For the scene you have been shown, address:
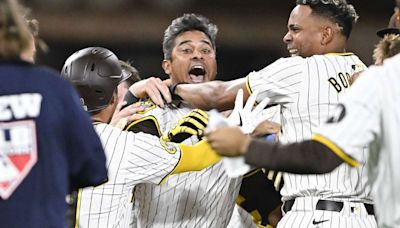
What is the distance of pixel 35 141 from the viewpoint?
271 cm

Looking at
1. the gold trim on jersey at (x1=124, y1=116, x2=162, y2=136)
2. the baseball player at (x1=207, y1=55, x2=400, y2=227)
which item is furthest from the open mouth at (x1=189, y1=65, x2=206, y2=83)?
the baseball player at (x1=207, y1=55, x2=400, y2=227)

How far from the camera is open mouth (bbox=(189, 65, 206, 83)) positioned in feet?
16.7

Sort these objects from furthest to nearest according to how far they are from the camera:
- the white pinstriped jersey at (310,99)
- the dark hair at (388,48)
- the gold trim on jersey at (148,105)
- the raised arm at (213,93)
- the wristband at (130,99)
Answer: the wristband at (130,99) < the gold trim on jersey at (148,105) < the raised arm at (213,93) < the white pinstriped jersey at (310,99) < the dark hair at (388,48)

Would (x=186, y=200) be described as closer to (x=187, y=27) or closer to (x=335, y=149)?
(x=187, y=27)

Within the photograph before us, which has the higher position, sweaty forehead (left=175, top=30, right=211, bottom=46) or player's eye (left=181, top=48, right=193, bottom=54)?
sweaty forehead (left=175, top=30, right=211, bottom=46)

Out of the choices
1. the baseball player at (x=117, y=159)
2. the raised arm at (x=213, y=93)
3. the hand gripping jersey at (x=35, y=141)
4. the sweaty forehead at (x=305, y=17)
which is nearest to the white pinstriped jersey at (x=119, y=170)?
the baseball player at (x=117, y=159)

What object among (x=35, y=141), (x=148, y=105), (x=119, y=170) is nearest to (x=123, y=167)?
(x=119, y=170)

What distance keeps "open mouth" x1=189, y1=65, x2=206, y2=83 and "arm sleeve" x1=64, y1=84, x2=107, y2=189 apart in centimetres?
228

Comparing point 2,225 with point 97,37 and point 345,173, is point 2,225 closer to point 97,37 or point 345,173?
point 345,173

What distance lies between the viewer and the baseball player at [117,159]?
3.92 meters

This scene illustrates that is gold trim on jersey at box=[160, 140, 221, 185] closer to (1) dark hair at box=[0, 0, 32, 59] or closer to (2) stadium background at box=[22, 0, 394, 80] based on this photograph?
(1) dark hair at box=[0, 0, 32, 59]

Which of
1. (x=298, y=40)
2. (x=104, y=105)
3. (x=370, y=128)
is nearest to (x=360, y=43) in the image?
(x=298, y=40)

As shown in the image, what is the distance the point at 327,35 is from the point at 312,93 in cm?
44

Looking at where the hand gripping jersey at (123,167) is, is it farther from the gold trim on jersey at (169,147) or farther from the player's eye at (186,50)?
the player's eye at (186,50)
